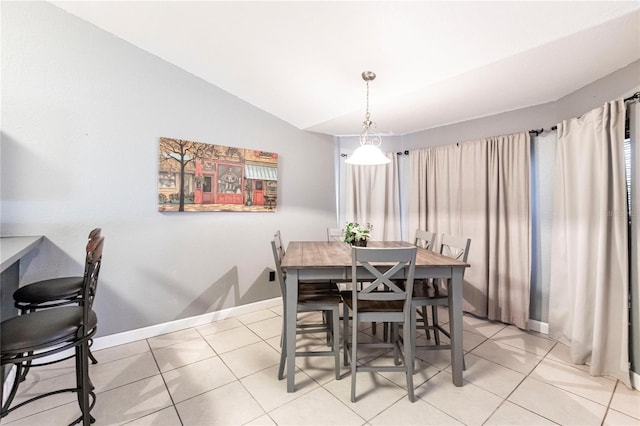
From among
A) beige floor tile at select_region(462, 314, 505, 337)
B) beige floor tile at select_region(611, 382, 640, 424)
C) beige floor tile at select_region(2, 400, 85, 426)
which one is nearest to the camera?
beige floor tile at select_region(2, 400, 85, 426)

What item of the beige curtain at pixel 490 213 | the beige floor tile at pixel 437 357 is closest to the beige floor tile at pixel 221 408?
the beige floor tile at pixel 437 357

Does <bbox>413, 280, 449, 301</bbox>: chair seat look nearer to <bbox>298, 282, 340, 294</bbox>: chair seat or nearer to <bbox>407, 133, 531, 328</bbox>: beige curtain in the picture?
<bbox>298, 282, 340, 294</bbox>: chair seat

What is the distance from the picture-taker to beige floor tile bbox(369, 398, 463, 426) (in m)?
1.62

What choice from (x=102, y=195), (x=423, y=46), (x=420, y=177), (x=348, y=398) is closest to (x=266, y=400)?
(x=348, y=398)

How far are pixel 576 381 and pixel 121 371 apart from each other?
11.1 ft

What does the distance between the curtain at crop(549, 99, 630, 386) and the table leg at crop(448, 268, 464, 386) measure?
107 cm

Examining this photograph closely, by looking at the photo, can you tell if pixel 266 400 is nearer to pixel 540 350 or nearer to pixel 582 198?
pixel 540 350

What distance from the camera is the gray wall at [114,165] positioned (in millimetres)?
2146

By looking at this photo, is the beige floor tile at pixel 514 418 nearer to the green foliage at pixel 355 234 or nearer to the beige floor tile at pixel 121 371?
the green foliage at pixel 355 234

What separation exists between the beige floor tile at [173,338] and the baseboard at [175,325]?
0.05 meters

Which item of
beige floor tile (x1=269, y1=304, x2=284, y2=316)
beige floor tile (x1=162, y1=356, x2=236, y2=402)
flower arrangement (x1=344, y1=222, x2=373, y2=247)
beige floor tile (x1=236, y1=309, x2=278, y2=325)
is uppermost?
flower arrangement (x1=344, y1=222, x2=373, y2=247)

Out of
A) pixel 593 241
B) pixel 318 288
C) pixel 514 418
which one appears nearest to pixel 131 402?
pixel 318 288

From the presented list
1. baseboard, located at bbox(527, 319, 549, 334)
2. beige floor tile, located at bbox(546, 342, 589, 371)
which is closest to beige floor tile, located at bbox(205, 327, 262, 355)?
beige floor tile, located at bbox(546, 342, 589, 371)

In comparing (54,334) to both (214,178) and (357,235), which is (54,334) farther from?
(357,235)
